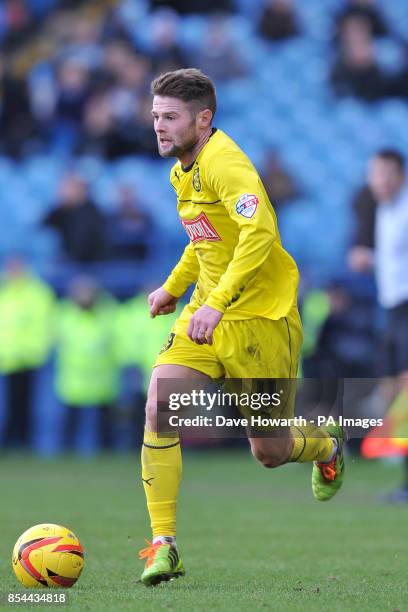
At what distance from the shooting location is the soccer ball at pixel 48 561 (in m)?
4.97

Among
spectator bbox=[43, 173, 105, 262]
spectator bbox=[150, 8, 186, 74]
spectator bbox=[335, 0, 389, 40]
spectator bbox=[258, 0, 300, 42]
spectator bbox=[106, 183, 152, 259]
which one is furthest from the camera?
spectator bbox=[258, 0, 300, 42]

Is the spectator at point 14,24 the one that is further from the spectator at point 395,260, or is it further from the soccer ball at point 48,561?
the soccer ball at point 48,561

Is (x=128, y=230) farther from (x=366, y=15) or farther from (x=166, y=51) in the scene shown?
(x=366, y=15)

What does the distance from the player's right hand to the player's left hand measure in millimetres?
981

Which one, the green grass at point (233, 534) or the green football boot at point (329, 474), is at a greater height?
the green football boot at point (329, 474)

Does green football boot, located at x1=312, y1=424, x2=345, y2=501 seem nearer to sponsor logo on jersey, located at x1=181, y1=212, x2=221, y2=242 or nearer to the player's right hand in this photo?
the player's right hand

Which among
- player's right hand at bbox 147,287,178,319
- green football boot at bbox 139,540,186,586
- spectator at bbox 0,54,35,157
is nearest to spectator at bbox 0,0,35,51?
spectator at bbox 0,54,35,157

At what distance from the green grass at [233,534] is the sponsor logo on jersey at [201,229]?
1.47 metres

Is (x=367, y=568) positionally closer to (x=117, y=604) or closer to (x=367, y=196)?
(x=117, y=604)

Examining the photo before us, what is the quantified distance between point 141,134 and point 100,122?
63 centimetres

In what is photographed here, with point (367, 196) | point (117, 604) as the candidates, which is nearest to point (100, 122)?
point (367, 196)

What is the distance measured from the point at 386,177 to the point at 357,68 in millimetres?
8377

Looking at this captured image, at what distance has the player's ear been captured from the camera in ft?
17.4

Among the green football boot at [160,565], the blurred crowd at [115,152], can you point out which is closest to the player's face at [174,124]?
the green football boot at [160,565]
